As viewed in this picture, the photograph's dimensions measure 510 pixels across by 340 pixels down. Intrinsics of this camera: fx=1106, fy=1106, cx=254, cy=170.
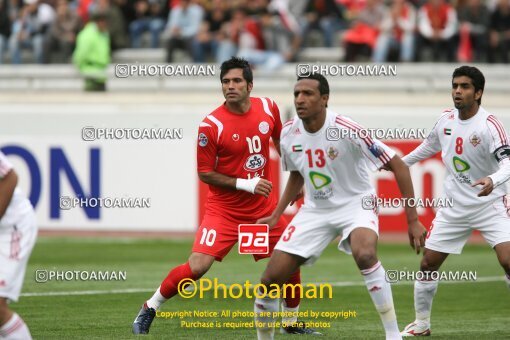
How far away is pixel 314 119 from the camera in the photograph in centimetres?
930

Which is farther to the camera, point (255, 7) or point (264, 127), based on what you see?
point (255, 7)

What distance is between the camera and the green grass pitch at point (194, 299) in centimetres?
1055

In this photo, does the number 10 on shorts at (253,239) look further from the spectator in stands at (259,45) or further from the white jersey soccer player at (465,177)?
the spectator in stands at (259,45)

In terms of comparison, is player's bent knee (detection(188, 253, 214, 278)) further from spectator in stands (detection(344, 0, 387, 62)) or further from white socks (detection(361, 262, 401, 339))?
spectator in stands (detection(344, 0, 387, 62))

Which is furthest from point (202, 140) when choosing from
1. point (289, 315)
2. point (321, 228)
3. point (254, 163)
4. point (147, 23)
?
point (147, 23)

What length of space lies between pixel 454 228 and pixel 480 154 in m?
0.75

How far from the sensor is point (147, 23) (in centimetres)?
2377

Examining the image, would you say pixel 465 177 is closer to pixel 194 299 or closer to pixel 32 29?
pixel 194 299

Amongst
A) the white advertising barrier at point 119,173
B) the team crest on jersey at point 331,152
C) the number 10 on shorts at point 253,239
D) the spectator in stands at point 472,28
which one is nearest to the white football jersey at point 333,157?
the team crest on jersey at point 331,152

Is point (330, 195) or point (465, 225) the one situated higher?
point (330, 195)

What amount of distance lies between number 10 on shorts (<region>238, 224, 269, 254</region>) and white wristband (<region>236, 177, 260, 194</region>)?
35cm

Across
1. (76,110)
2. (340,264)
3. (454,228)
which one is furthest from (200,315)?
(76,110)

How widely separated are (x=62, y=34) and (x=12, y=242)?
16431 millimetres

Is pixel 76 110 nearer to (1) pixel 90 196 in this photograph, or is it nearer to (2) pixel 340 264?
(1) pixel 90 196
